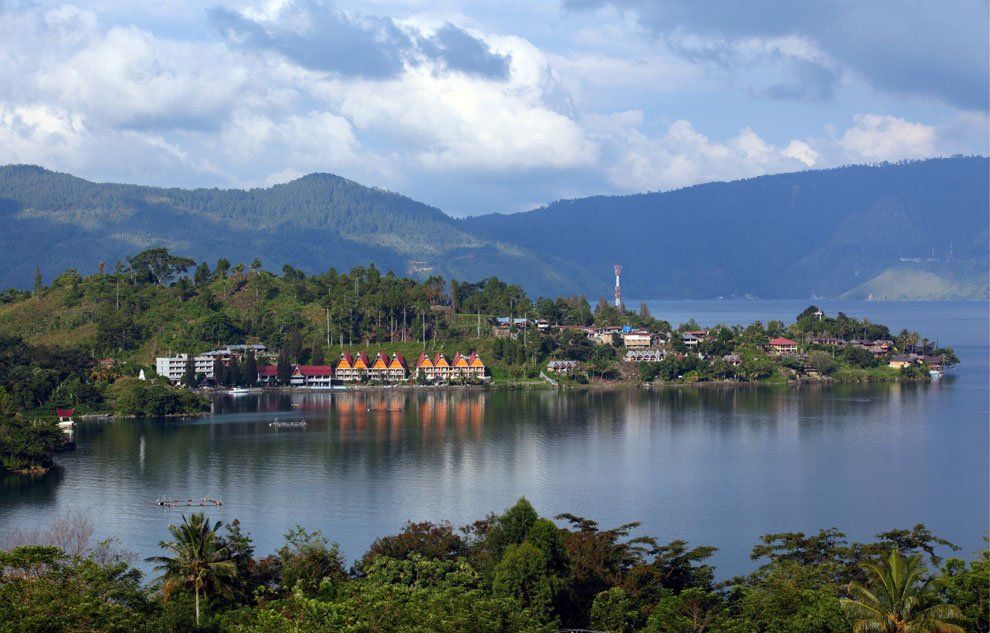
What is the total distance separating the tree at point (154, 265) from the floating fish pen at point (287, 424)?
30254 millimetres

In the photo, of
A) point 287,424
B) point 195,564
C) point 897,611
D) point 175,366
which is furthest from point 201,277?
point 897,611

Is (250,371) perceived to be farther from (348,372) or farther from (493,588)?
(493,588)

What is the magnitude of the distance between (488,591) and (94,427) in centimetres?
3526

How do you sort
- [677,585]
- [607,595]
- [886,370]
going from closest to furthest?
[607,595], [677,585], [886,370]

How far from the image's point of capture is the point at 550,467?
39875mm

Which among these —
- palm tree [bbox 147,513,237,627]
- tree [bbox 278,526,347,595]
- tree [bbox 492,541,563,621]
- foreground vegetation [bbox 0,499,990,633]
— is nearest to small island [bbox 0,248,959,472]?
tree [bbox 278,526,347,595]

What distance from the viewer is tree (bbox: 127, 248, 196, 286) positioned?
79.0 metres

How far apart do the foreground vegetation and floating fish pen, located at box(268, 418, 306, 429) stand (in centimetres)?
2485

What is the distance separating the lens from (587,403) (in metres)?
60.2

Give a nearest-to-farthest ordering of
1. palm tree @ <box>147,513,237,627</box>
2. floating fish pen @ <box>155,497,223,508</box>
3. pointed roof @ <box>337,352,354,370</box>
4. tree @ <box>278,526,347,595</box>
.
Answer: palm tree @ <box>147,513,237,627</box>
tree @ <box>278,526,347,595</box>
floating fish pen @ <box>155,497,223,508</box>
pointed roof @ <box>337,352,354,370</box>

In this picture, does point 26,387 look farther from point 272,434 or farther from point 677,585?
point 677,585

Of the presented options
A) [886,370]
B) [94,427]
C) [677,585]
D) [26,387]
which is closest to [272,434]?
[94,427]

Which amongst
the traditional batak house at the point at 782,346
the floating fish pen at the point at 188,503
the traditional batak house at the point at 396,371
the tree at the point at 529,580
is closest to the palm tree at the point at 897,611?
the tree at the point at 529,580

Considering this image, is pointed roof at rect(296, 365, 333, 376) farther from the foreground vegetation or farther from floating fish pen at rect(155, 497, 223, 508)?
the foreground vegetation
